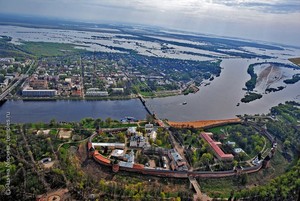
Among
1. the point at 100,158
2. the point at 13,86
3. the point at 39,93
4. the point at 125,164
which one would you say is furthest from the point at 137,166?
the point at 13,86

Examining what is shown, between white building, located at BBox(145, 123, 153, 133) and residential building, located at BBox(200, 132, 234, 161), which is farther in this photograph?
white building, located at BBox(145, 123, 153, 133)

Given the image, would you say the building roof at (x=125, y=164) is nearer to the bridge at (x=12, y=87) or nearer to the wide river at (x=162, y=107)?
the wide river at (x=162, y=107)

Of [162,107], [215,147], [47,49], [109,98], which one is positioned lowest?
[162,107]

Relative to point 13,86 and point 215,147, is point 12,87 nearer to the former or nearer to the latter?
point 13,86

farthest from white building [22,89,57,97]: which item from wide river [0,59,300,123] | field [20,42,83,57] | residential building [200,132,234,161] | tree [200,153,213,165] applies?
field [20,42,83,57]

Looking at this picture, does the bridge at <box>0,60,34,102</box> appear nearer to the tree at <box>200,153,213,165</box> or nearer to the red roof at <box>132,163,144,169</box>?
the red roof at <box>132,163,144,169</box>

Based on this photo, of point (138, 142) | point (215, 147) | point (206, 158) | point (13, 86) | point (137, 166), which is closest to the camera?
point (137, 166)

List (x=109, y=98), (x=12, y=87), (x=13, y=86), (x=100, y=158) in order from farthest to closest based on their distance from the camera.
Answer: (x=13, y=86) → (x=12, y=87) → (x=109, y=98) → (x=100, y=158)

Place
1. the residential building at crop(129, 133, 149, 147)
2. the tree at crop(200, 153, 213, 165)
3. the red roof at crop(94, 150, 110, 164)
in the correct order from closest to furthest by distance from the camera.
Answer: the red roof at crop(94, 150, 110, 164) < the tree at crop(200, 153, 213, 165) < the residential building at crop(129, 133, 149, 147)

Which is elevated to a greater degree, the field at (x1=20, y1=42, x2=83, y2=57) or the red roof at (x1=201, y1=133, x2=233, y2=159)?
the field at (x1=20, y1=42, x2=83, y2=57)
